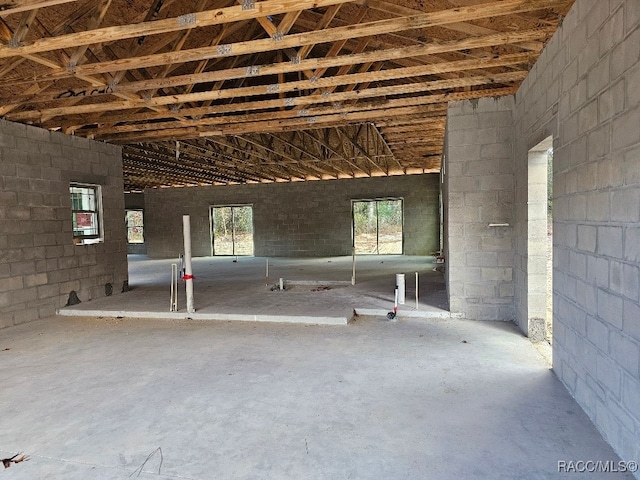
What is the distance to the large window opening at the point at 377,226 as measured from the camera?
1466 centimetres

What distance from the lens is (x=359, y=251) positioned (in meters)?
15.1

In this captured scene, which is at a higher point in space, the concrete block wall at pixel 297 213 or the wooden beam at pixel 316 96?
the wooden beam at pixel 316 96

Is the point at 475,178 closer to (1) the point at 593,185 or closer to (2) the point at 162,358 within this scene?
(1) the point at 593,185

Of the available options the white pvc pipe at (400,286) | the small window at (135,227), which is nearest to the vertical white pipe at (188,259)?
the white pvc pipe at (400,286)

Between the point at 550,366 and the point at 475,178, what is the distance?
8.24ft

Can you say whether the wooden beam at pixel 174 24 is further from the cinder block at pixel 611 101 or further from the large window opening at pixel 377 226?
the large window opening at pixel 377 226

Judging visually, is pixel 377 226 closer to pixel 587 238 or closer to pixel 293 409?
pixel 587 238

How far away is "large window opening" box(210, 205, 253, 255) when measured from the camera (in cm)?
1666

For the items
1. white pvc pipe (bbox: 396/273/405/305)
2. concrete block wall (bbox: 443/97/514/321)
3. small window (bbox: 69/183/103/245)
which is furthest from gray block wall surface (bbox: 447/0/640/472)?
small window (bbox: 69/183/103/245)

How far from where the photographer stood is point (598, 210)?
252cm

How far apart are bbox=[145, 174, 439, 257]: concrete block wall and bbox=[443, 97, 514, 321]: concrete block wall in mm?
8867

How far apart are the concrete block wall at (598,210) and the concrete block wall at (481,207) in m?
1.63

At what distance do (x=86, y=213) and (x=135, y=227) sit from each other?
12.9 meters

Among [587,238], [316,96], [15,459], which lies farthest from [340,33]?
[15,459]
